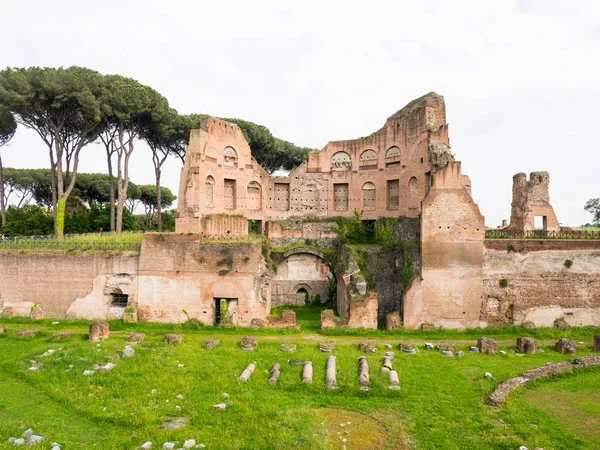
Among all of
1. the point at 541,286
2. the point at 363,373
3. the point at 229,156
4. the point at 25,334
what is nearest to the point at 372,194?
the point at 229,156

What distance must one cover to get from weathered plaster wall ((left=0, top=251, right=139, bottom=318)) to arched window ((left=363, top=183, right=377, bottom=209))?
48.2 ft

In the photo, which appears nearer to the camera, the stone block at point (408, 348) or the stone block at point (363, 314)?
the stone block at point (408, 348)

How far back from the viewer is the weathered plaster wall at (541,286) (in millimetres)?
15789

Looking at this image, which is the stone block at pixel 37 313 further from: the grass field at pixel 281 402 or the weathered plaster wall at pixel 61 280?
the grass field at pixel 281 402

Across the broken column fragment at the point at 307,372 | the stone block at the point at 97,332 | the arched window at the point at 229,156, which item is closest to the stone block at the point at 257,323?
the broken column fragment at the point at 307,372

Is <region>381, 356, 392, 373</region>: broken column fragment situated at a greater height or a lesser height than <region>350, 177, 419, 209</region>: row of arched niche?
lesser

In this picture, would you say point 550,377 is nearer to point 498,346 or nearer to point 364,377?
point 498,346

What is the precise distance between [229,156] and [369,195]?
9488 mm

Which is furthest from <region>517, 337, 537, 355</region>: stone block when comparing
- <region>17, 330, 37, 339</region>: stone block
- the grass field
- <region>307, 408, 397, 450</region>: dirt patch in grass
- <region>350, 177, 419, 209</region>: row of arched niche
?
<region>17, 330, 37, 339</region>: stone block

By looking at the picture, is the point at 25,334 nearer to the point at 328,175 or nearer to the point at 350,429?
the point at 350,429

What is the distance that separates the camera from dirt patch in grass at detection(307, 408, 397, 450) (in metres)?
7.05

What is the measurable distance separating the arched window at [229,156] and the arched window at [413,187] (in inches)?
438

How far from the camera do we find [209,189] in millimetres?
23422

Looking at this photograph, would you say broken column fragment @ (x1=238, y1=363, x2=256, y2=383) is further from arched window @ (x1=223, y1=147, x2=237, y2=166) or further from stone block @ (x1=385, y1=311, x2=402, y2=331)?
arched window @ (x1=223, y1=147, x2=237, y2=166)
